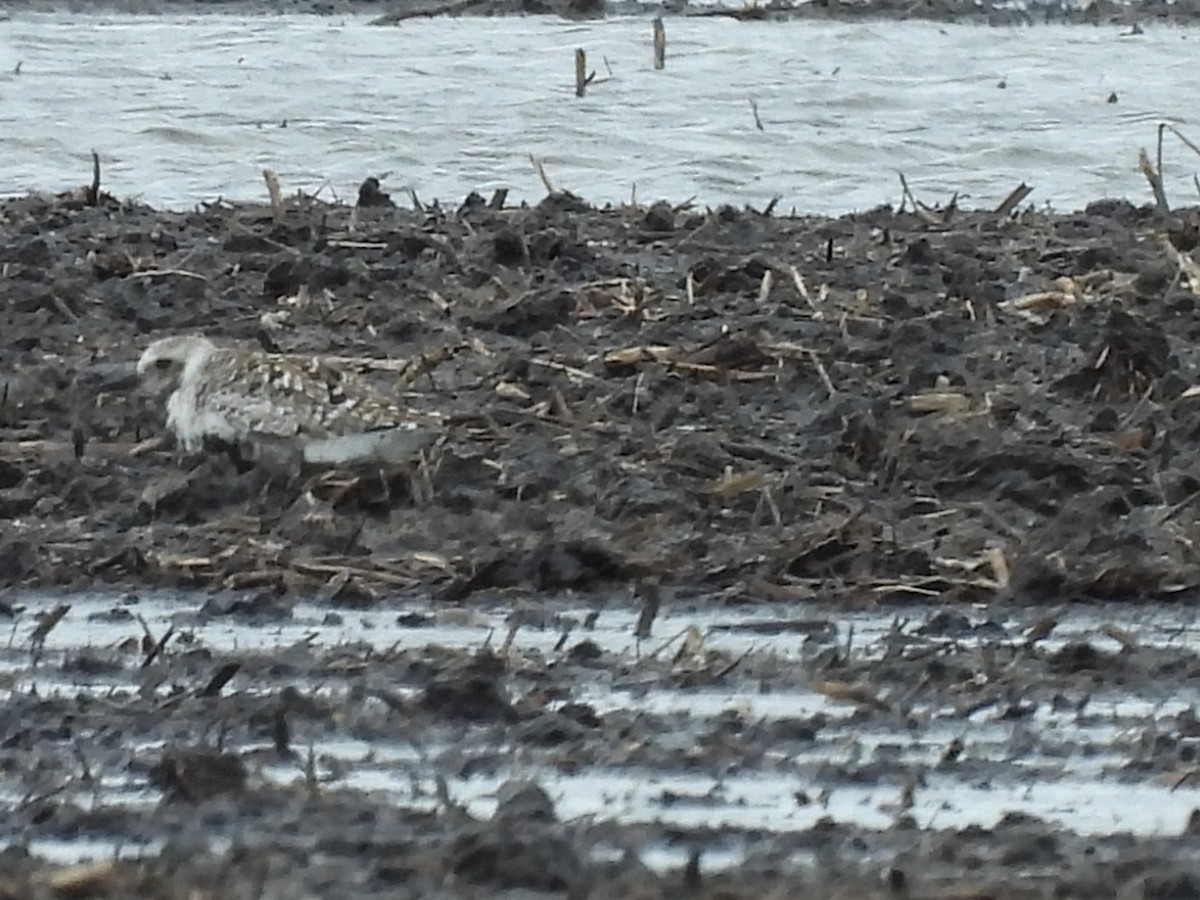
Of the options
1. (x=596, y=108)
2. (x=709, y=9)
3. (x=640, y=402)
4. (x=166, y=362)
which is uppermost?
(x=166, y=362)

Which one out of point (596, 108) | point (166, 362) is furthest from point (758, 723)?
point (596, 108)

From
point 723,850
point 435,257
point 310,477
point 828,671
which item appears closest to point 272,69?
point 435,257

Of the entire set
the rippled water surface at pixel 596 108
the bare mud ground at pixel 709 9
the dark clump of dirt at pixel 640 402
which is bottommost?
the rippled water surface at pixel 596 108

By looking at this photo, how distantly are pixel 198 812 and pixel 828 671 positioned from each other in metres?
1.51

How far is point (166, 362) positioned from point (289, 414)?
91 centimetres

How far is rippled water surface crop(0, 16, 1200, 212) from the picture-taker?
50.5 ft

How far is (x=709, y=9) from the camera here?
20328mm

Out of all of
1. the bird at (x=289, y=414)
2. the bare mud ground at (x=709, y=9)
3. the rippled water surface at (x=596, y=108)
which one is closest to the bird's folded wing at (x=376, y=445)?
the bird at (x=289, y=414)

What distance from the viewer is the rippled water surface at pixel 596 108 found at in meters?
15.4

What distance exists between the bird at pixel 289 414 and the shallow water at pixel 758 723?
1.03 m

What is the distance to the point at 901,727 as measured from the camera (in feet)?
16.3

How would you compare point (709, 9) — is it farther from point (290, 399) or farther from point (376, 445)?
point (376, 445)

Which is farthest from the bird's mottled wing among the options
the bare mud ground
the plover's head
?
the bare mud ground

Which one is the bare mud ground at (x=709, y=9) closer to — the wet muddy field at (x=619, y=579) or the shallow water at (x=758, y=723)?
→ the wet muddy field at (x=619, y=579)
